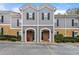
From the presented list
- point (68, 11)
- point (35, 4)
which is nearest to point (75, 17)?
point (68, 11)

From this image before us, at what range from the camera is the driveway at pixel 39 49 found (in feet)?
38.9

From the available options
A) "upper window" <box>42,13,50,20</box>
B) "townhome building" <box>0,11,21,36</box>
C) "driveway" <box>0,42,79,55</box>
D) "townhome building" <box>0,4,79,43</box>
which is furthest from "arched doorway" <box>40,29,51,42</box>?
"townhome building" <box>0,11,21,36</box>

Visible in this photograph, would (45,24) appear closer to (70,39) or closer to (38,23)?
(38,23)

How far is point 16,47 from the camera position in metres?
12.0

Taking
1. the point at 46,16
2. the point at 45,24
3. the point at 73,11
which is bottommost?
the point at 45,24

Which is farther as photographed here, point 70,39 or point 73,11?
point 70,39

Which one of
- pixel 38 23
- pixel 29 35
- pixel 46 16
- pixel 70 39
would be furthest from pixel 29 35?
pixel 70 39

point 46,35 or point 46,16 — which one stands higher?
point 46,16

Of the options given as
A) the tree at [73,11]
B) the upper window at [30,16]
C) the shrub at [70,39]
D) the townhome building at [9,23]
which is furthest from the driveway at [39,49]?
the tree at [73,11]

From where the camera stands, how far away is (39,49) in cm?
1196

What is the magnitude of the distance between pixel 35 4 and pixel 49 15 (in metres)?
0.42

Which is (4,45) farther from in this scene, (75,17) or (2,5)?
(75,17)

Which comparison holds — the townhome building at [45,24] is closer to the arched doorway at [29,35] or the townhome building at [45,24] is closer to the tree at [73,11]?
the arched doorway at [29,35]
